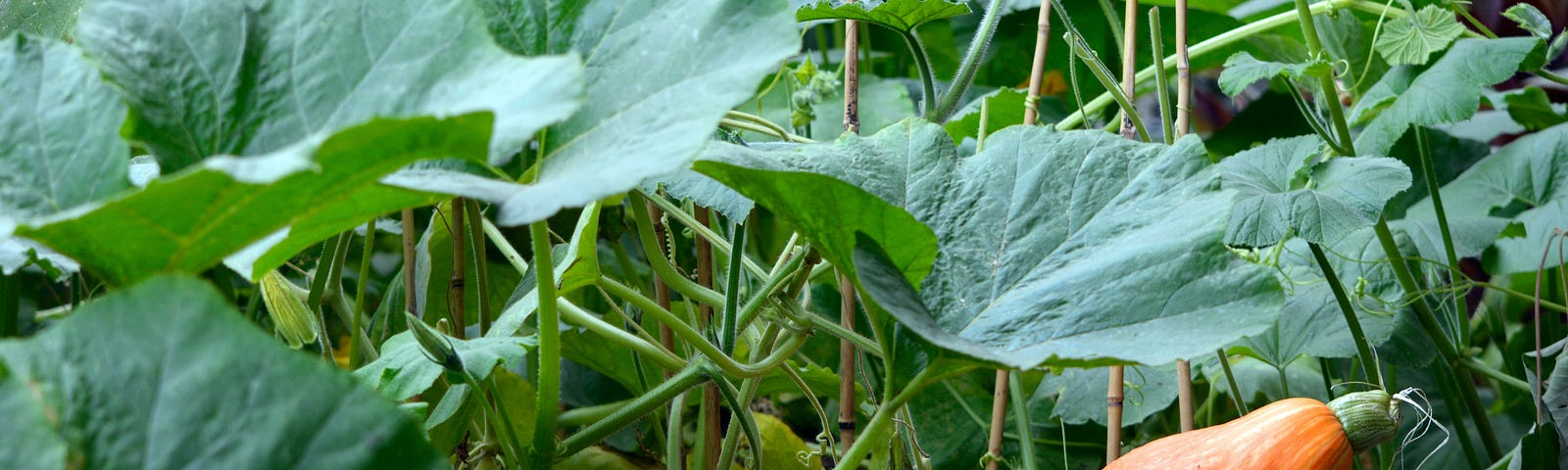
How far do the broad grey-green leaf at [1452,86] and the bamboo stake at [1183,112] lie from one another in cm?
30

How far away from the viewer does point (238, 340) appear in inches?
12.1

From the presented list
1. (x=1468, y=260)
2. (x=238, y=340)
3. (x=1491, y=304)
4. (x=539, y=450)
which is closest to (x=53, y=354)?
(x=238, y=340)

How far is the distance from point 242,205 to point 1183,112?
0.56m

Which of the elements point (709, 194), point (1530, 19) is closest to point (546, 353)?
point (709, 194)

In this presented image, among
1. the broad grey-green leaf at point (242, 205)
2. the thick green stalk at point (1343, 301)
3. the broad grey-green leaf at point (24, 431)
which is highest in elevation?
the broad grey-green leaf at point (242, 205)

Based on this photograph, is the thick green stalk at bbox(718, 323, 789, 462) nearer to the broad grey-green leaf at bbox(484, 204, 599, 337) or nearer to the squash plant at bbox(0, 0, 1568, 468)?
the squash plant at bbox(0, 0, 1568, 468)

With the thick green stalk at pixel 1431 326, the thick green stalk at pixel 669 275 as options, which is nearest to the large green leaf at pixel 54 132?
the thick green stalk at pixel 669 275

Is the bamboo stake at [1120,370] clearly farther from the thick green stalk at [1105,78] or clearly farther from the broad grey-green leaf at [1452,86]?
the broad grey-green leaf at [1452,86]

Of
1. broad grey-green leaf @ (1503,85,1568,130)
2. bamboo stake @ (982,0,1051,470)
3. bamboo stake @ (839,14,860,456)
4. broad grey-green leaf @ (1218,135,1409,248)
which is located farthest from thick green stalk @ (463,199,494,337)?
broad grey-green leaf @ (1503,85,1568,130)

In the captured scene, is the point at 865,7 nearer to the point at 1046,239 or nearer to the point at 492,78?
the point at 1046,239

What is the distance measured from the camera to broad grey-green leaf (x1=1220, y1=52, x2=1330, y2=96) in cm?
83

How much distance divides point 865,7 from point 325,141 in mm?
484

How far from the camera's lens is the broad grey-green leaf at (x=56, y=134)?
1.29 feet

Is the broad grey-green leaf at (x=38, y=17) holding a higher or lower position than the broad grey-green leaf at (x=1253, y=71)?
higher
